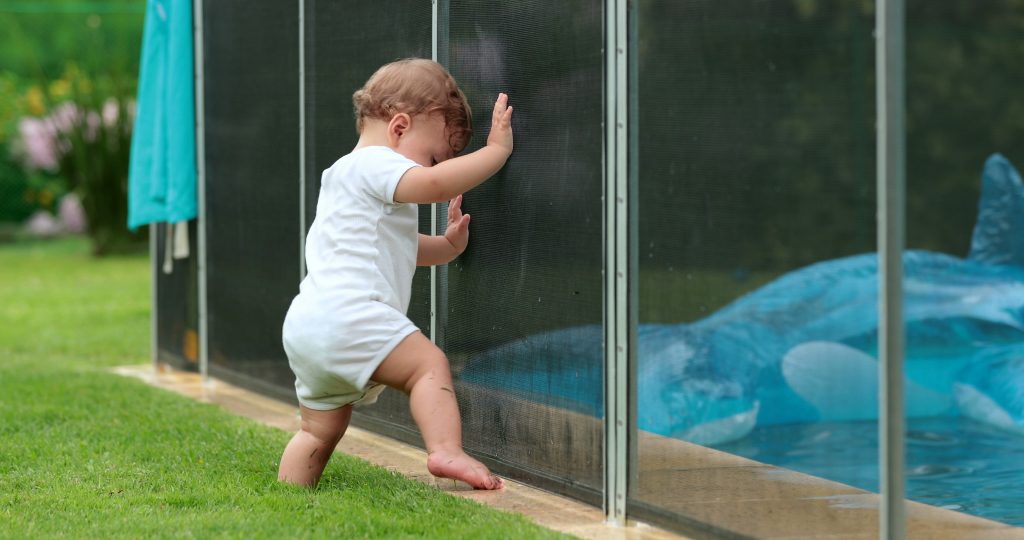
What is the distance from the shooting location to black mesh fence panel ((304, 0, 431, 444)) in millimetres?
4328

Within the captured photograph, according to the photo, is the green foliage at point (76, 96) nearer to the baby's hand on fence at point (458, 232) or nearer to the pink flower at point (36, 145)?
the pink flower at point (36, 145)

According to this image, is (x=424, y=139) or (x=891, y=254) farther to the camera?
(x=424, y=139)

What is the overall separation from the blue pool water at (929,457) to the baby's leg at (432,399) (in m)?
0.74

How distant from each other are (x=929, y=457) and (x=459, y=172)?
1.43 meters

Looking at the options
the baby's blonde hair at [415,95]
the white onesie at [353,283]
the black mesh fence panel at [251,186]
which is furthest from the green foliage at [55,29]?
the white onesie at [353,283]

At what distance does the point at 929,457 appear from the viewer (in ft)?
11.6

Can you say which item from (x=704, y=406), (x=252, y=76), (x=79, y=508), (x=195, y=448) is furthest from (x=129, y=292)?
(x=704, y=406)

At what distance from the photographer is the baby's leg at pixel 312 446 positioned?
3654 mm

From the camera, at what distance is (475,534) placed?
3.07m

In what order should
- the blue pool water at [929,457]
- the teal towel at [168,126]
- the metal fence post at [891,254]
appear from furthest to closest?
the teal towel at [168,126] < the blue pool water at [929,457] < the metal fence post at [891,254]

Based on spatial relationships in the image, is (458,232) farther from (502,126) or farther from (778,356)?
(778,356)

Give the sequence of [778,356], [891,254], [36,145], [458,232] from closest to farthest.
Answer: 1. [891,254]
2. [778,356]
3. [458,232]
4. [36,145]

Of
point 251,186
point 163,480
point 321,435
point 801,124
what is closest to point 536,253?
point 321,435

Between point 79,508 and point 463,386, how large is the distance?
117 centimetres
